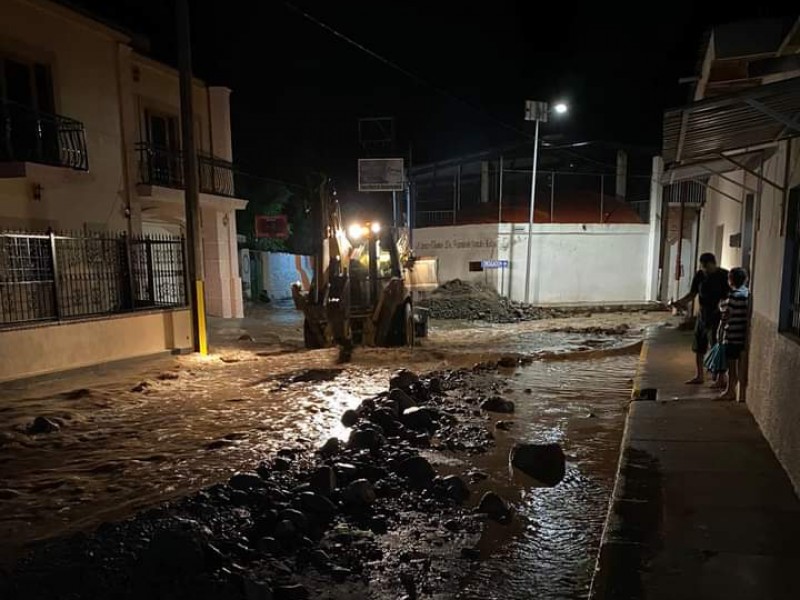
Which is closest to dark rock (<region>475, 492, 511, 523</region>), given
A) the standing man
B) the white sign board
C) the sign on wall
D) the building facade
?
the standing man

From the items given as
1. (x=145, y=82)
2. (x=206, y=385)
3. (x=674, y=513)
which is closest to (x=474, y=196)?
(x=145, y=82)

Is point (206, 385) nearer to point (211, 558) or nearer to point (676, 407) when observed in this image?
point (211, 558)

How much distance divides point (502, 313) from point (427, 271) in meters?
3.16

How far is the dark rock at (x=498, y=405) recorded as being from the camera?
792cm

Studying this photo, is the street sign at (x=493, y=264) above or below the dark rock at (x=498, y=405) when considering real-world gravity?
above

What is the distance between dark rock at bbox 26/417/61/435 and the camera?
7031 mm

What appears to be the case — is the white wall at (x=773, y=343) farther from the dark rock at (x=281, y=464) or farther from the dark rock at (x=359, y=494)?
the dark rock at (x=281, y=464)

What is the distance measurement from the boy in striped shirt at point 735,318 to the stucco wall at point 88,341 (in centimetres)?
1058

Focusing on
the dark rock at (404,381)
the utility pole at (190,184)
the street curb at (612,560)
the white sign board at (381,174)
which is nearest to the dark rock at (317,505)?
the street curb at (612,560)

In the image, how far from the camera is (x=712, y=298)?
7383mm

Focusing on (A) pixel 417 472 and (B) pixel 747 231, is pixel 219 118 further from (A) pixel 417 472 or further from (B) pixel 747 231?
(A) pixel 417 472

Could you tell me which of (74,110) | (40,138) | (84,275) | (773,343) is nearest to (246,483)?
(773,343)

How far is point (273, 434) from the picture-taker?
693 cm

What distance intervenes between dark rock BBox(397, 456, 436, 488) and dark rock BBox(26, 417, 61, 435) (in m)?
4.74
